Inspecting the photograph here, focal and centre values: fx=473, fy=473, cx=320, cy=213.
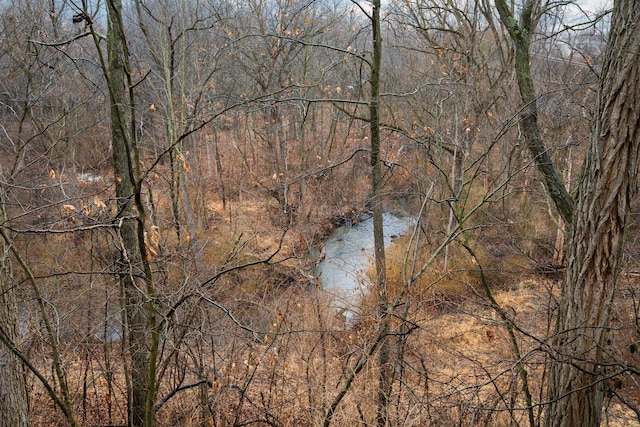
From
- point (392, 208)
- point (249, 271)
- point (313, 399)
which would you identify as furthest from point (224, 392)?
point (392, 208)

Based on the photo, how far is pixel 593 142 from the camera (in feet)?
11.9

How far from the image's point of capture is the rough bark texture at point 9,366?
3986 mm

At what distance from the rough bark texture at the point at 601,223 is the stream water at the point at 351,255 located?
242 inches

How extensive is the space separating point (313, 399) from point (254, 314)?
5.77ft

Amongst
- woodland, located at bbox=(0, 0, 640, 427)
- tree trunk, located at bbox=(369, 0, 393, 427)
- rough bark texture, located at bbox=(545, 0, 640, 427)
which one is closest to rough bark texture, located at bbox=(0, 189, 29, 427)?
woodland, located at bbox=(0, 0, 640, 427)

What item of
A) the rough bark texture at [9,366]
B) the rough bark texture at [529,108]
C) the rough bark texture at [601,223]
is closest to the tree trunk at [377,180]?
the rough bark texture at [529,108]

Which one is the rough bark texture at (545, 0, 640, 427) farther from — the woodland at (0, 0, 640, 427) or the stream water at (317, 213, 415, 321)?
the stream water at (317, 213, 415, 321)

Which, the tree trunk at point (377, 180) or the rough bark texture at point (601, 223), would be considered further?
the tree trunk at point (377, 180)

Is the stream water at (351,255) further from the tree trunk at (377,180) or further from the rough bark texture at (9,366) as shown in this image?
the rough bark texture at (9,366)

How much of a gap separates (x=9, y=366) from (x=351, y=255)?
30.5 feet

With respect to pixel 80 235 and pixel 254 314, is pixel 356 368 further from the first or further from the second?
pixel 80 235

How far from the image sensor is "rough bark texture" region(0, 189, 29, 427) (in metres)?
3.99

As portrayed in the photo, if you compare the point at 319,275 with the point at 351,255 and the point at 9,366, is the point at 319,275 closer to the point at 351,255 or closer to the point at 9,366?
the point at 9,366

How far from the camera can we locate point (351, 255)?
41.5 feet
